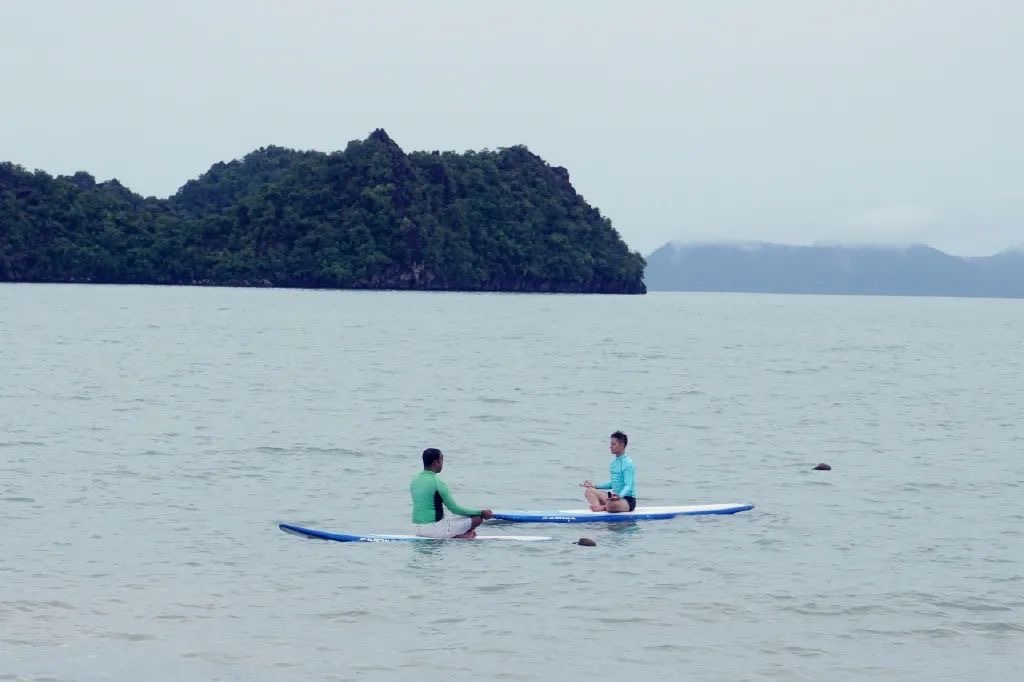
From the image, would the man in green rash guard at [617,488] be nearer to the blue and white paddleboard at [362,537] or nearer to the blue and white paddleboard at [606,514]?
the blue and white paddleboard at [606,514]

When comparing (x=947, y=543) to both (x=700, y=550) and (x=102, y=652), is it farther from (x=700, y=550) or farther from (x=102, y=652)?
(x=102, y=652)

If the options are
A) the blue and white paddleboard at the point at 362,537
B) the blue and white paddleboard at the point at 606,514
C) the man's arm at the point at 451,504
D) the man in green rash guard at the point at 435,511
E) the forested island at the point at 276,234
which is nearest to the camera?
the blue and white paddleboard at the point at 362,537

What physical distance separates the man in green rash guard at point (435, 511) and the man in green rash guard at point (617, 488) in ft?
7.90

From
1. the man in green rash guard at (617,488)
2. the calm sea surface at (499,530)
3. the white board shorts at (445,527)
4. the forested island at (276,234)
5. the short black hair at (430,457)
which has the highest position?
the forested island at (276,234)

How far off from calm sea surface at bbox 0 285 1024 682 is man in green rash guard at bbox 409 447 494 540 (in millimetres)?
393

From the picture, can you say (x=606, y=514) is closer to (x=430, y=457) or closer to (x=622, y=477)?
(x=622, y=477)

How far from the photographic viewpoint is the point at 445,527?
20.6m

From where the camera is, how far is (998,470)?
103 feet

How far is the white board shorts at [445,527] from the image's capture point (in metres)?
20.6

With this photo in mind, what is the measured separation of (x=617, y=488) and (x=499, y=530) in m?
2.38

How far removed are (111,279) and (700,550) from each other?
179 meters

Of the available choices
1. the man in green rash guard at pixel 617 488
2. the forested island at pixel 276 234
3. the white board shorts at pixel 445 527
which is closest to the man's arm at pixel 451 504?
the white board shorts at pixel 445 527

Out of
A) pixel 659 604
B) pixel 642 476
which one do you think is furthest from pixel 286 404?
pixel 659 604

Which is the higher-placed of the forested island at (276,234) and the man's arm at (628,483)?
the forested island at (276,234)
